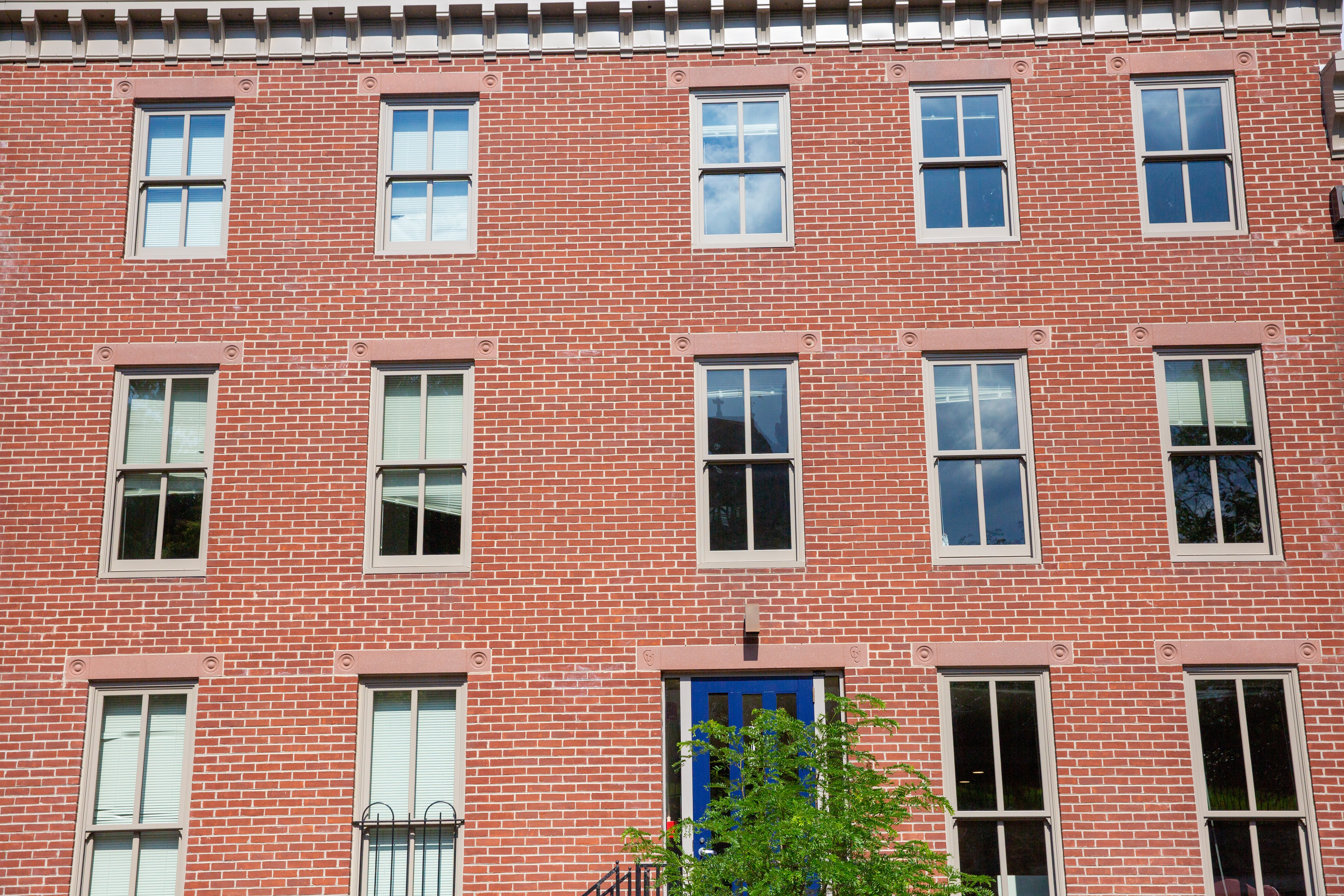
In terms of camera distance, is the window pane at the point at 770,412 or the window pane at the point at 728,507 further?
the window pane at the point at 770,412

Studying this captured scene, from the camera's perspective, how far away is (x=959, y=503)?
10.2 meters

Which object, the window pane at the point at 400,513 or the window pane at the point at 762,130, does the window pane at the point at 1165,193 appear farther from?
the window pane at the point at 400,513

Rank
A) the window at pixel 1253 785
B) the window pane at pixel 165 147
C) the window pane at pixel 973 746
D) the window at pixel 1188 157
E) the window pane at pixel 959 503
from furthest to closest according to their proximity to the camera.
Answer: the window pane at pixel 165 147, the window at pixel 1188 157, the window pane at pixel 959 503, the window pane at pixel 973 746, the window at pixel 1253 785

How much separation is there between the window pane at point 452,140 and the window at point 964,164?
4.41 meters

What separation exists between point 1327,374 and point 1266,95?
2.82m

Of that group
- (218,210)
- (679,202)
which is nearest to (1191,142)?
(679,202)

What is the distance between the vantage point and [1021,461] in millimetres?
10281

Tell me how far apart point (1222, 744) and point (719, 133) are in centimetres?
728

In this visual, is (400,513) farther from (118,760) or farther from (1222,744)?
(1222,744)

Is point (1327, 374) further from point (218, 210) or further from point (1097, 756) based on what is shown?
point (218, 210)

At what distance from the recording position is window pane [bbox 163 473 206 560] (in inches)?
405

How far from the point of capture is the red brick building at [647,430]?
31.7 feet

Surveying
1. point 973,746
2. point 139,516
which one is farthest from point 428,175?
point 973,746

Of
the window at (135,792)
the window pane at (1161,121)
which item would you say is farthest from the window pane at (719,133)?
the window at (135,792)
